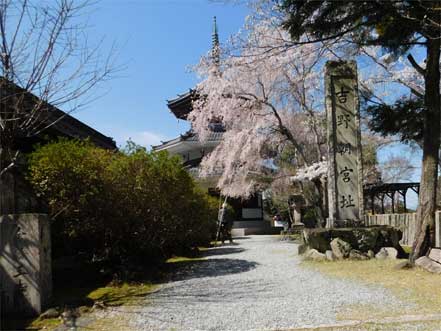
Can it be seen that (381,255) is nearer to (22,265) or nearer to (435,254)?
(435,254)

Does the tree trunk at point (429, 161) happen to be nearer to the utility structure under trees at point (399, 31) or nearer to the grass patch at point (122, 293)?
the utility structure under trees at point (399, 31)

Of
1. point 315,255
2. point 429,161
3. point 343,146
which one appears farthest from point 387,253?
point 343,146

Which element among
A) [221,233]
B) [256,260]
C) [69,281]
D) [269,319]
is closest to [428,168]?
[256,260]

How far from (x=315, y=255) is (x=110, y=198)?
4992 millimetres

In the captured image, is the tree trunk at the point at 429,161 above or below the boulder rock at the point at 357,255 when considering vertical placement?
above

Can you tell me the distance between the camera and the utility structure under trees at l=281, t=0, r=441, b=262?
7367mm

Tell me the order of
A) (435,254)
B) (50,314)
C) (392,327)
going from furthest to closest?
(435,254) → (50,314) → (392,327)

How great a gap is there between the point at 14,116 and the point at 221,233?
13.3 m

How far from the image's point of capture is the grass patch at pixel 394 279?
207 inches

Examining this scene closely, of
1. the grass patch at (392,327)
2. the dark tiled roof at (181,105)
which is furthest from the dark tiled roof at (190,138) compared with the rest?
the grass patch at (392,327)

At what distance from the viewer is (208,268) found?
947 centimetres

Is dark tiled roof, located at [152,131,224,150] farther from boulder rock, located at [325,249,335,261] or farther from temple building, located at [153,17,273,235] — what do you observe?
boulder rock, located at [325,249,335,261]

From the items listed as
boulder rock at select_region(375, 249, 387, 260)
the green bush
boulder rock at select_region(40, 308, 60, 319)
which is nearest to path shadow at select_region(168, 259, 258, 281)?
the green bush

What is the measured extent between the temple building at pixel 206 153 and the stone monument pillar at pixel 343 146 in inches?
499
